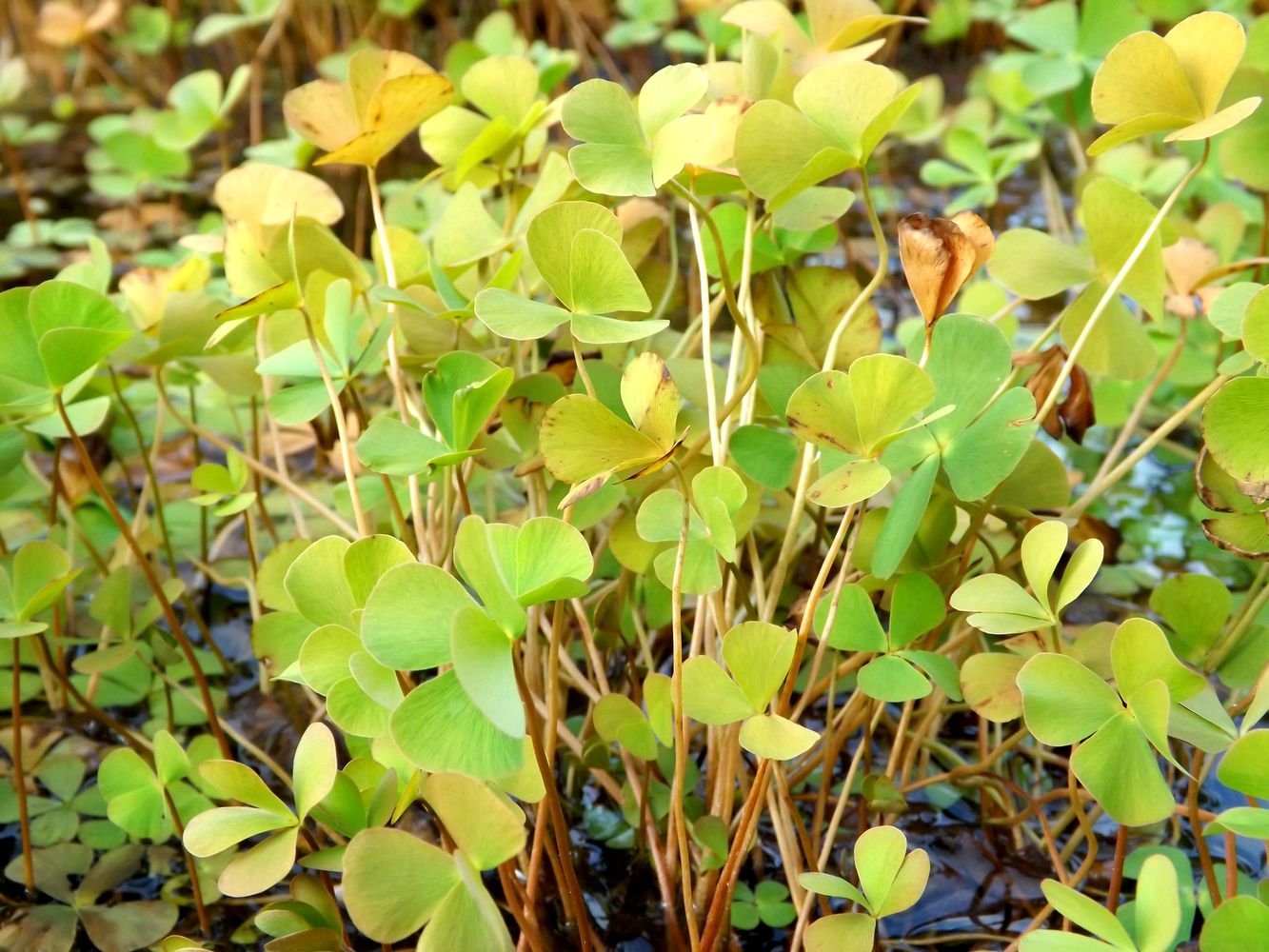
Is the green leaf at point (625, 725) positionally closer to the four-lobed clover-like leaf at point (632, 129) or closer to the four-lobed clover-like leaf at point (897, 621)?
the four-lobed clover-like leaf at point (897, 621)

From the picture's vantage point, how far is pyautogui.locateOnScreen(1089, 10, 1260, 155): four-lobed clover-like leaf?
58cm

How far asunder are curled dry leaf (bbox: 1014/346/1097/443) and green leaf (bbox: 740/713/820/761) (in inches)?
11.2

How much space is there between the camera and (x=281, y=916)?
2.05 ft

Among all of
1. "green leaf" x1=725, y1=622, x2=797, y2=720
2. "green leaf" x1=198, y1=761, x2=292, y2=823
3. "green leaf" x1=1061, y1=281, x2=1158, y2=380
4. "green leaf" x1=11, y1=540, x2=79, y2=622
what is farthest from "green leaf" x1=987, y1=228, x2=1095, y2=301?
"green leaf" x1=11, y1=540, x2=79, y2=622

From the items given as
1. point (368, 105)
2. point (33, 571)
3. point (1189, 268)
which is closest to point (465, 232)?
point (368, 105)

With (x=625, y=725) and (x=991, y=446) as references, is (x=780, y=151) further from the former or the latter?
(x=625, y=725)

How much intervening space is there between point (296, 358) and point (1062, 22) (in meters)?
1.13

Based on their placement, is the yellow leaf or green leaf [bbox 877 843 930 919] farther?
the yellow leaf

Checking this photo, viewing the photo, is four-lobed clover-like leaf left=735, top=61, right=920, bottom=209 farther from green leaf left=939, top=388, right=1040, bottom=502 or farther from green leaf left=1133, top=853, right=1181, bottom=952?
green leaf left=1133, top=853, right=1181, bottom=952

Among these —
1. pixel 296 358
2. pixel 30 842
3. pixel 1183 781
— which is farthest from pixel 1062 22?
pixel 30 842

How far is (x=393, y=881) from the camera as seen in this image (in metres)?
0.50

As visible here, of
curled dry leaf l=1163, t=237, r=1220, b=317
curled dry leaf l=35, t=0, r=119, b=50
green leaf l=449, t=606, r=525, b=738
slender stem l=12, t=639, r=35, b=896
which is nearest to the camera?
green leaf l=449, t=606, r=525, b=738

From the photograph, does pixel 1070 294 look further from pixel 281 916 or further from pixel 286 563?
pixel 281 916

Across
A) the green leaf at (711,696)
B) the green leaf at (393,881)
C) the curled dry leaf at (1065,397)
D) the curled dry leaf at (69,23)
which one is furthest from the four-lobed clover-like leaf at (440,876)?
the curled dry leaf at (69,23)
